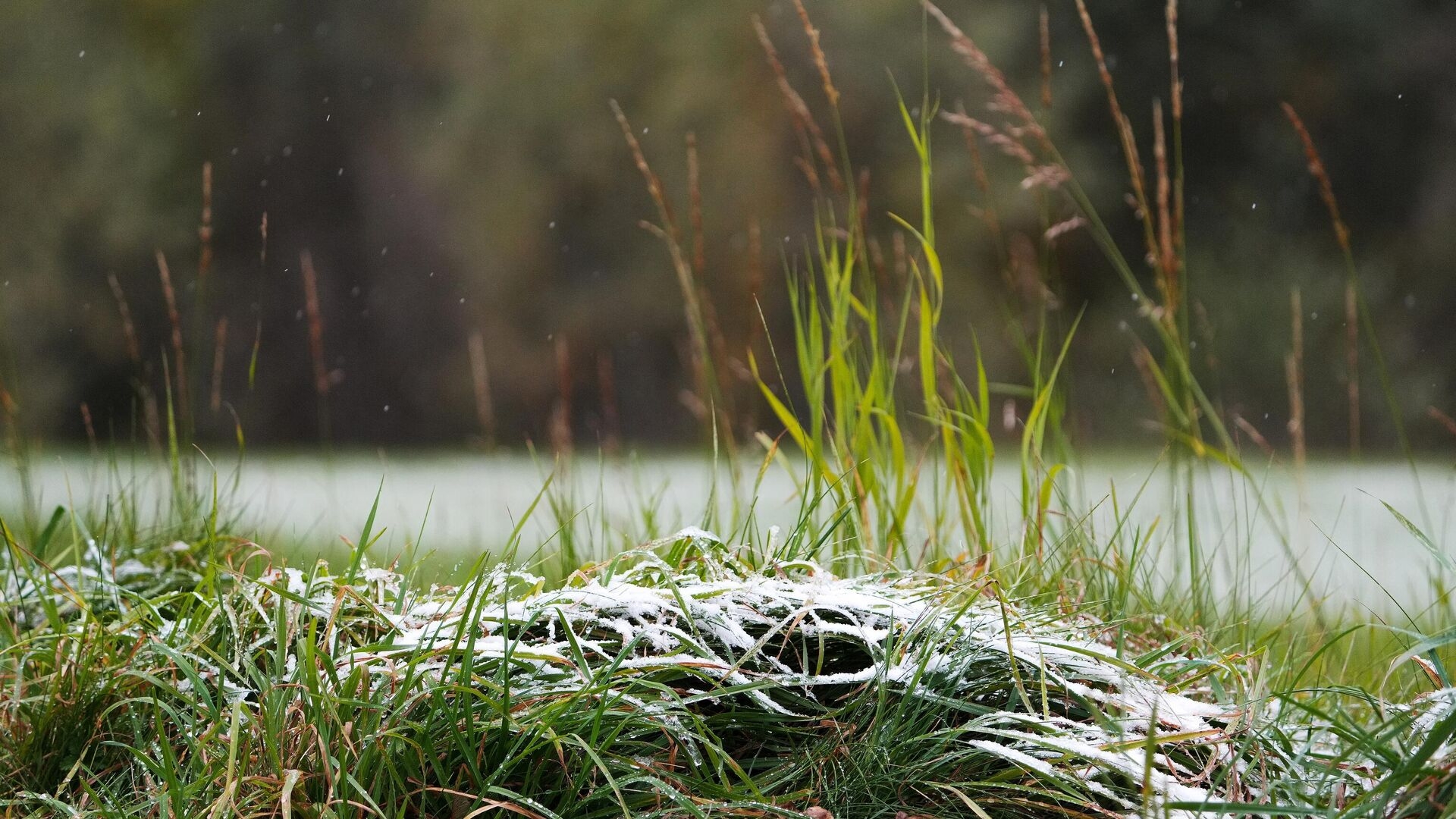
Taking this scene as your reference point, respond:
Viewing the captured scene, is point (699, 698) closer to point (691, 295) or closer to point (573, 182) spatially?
point (691, 295)

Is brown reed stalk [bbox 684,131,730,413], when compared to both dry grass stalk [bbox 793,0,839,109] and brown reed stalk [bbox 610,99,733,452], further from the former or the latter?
dry grass stalk [bbox 793,0,839,109]

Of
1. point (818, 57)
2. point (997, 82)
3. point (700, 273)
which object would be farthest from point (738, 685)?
point (997, 82)

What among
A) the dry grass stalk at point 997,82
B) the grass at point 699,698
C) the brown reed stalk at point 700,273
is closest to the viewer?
the grass at point 699,698

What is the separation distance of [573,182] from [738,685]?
43.3ft

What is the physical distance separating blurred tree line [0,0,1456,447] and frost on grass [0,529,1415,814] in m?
10.3

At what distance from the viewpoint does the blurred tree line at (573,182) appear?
1222 cm

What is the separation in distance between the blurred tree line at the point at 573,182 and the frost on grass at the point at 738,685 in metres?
10.3

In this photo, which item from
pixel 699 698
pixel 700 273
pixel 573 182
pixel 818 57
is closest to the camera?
pixel 699 698

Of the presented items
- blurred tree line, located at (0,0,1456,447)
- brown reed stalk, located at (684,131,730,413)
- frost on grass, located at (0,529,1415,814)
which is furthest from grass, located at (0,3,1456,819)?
blurred tree line, located at (0,0,1456,447)

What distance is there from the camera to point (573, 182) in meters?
13.9

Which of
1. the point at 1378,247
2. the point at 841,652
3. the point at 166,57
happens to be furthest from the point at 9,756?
the point at 166,57

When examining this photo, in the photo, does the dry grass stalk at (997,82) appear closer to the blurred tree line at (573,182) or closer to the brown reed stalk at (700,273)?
the brown reed stalk at (700,273)

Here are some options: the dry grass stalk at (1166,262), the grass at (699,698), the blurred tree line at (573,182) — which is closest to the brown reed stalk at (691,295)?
the grass at (699,698)

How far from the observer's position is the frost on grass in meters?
1.10
